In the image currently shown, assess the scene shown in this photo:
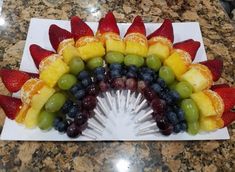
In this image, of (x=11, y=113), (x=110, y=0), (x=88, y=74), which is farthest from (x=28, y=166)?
(x=110, y=0)

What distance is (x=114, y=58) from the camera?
35.8 inches

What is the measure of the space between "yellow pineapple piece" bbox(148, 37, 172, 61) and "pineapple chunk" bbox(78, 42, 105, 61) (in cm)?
Result: 14

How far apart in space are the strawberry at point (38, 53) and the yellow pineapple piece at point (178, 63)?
33cm

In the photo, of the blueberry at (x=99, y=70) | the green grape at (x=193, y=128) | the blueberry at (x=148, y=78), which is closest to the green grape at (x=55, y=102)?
the blueberry at (x=99, y=70)

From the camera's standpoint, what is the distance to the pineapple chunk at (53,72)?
0.86 m

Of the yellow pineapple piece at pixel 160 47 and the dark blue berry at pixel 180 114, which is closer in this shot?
the dark blue berry at pixel 180 114

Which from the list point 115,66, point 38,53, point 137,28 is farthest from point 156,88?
point 38,53

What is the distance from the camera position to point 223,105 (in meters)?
0.85

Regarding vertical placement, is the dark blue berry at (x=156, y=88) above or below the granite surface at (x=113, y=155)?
above

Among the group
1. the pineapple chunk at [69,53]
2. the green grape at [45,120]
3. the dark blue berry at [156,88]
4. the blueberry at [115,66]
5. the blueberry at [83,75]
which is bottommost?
the green grape at [45,120]

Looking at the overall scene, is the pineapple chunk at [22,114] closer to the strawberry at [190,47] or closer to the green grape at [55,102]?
the green grape at [55,102]

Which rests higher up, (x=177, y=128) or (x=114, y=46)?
(x=114, y=46)

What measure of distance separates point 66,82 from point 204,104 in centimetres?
35

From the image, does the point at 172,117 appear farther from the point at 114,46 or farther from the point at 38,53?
the point at 38,53
